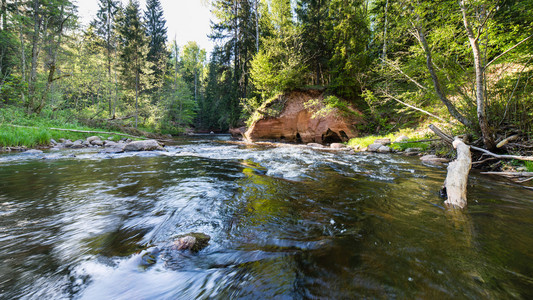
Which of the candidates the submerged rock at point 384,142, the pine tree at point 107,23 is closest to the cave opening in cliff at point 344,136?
the submerged rock at point 384,142

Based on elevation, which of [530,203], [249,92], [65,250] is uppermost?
[249,92]

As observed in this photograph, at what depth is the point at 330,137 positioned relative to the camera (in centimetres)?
1345

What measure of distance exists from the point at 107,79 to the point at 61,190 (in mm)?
20050

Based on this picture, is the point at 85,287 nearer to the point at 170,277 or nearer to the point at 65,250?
the point at 170,277

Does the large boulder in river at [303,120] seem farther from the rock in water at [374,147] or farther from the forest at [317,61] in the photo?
the rock in water at [374,147]

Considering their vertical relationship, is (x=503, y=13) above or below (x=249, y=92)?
below

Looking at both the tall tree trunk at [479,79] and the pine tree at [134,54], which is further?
the pine tree at [134,54]

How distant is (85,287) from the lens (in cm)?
129

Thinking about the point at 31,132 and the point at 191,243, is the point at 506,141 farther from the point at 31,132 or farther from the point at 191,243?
the point at 31,132

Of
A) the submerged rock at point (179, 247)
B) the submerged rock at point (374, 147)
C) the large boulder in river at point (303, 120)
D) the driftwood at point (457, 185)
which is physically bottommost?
the submerged rock at point (179, 247)

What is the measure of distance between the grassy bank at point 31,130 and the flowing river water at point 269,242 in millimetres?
7795

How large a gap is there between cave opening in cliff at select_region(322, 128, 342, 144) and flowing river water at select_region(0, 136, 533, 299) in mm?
9609

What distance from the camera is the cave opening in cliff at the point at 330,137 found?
13009 mm

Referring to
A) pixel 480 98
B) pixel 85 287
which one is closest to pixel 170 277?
pixel 85 287
